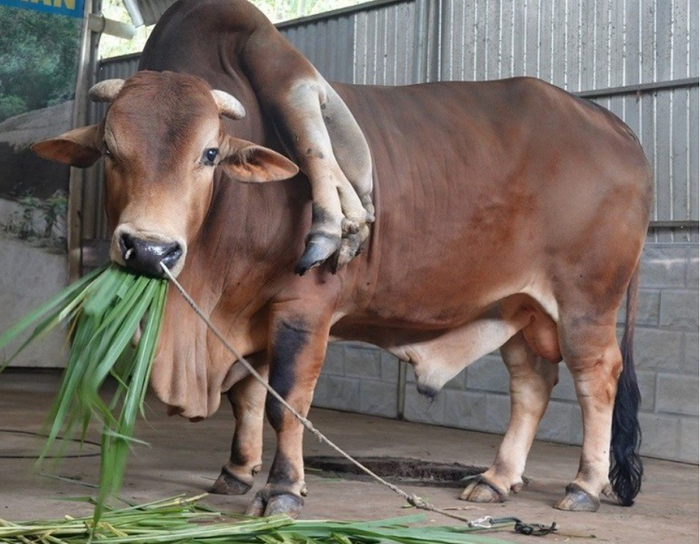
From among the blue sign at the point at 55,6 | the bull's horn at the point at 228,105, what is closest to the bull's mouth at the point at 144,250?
the bull's horn at the point at 228,105

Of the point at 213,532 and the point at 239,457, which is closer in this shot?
the point at 213,532

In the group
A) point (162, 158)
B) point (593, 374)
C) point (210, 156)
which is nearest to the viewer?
point (162, 158)

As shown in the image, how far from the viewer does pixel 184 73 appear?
4.17 metres

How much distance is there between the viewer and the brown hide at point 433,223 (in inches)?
162

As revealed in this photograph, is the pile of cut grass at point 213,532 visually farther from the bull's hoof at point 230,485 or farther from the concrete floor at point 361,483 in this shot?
the bull's hoof at point 230,485

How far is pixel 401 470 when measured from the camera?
552 centimetres

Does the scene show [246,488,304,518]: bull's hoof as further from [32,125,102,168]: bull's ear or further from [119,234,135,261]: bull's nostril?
[32,125,102,168]: bull's ear

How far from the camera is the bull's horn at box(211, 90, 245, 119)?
3.89 m

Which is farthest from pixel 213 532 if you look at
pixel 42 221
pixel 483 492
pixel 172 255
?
pixel 42 221

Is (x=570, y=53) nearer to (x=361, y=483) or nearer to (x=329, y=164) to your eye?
(x=361, y=483)

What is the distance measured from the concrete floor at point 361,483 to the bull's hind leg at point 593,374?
24 centimetres

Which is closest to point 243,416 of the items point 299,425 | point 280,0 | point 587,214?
point 299,425

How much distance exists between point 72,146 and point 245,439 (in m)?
1.41

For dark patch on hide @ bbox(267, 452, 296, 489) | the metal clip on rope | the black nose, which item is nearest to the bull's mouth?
the black nose
